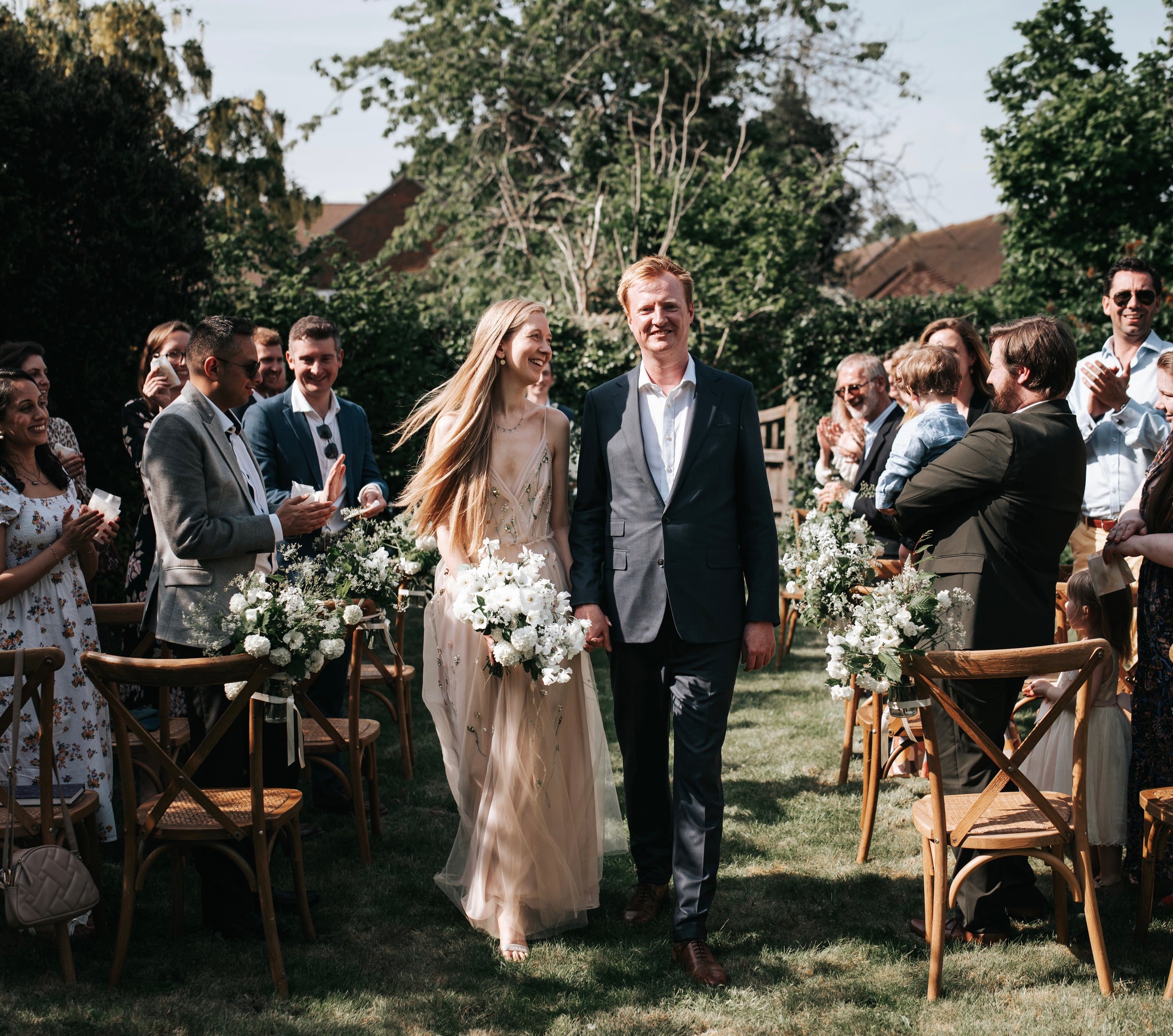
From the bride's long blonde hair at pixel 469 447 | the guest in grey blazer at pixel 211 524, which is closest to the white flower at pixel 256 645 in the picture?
the guest in grey blazer at pixel 211 524

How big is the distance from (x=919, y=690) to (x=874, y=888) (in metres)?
1.37

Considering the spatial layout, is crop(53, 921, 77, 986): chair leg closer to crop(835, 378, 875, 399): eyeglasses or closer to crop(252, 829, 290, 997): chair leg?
crop(252, 829, 290, 997): chair leg

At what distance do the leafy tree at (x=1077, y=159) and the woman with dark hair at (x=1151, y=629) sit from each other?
12573 millimetres

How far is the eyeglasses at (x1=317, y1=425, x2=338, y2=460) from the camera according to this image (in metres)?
5.48

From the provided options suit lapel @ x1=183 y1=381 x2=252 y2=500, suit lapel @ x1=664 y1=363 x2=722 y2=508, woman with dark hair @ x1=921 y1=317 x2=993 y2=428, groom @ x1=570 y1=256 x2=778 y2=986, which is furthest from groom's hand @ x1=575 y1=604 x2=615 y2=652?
woman with dark hair @ x1=921 y1=317 x2=993 y2=428

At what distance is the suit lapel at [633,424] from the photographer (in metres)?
3.69

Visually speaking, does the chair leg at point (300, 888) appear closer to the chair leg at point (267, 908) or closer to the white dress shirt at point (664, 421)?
the chair leg at point (267, 908)

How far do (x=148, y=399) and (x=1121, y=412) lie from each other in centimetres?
526

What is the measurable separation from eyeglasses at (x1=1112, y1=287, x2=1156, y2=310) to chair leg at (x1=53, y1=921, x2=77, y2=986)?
18.6ft

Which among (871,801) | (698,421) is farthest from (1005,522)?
(871,801)

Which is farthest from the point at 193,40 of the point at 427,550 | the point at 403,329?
the point at 427,550

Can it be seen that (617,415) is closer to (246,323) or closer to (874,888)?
(246,323)

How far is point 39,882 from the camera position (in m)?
3.12

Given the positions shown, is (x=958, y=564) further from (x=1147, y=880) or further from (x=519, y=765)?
(x=519, y=765)
